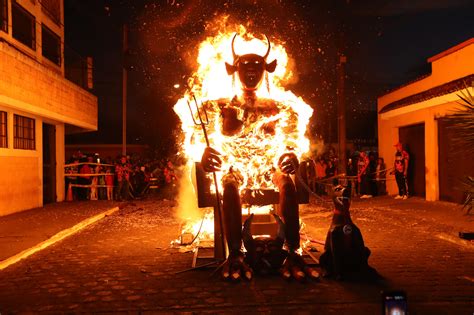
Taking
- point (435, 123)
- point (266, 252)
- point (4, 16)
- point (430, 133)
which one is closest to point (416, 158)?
point (430, 133)

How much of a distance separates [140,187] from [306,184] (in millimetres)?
14600

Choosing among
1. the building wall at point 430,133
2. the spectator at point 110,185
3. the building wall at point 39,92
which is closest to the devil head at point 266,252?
the building wall at point 39,92

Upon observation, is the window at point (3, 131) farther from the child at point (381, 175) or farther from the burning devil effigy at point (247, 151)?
the child at point (381, 175)

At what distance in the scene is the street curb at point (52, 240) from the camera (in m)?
7.53

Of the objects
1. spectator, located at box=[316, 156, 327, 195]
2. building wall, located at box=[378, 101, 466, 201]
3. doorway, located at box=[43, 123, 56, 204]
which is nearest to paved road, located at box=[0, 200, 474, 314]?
building wall, located at box=[378, 101, 466, 201]

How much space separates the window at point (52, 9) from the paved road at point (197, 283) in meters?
10.4

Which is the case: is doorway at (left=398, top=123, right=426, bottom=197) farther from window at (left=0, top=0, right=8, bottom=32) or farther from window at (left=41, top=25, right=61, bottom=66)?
window at (left=41, top=25, right=61, bottom=66)

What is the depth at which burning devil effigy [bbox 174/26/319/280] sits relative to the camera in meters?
6.35

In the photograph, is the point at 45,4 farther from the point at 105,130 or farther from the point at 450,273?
the point at 105,130

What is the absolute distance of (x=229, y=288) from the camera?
5781mm

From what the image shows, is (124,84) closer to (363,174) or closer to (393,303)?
(363,174)

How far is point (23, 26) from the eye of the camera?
15062 millimetres

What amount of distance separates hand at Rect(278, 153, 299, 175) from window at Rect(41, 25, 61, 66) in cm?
1322

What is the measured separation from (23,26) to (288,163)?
12149 mm
